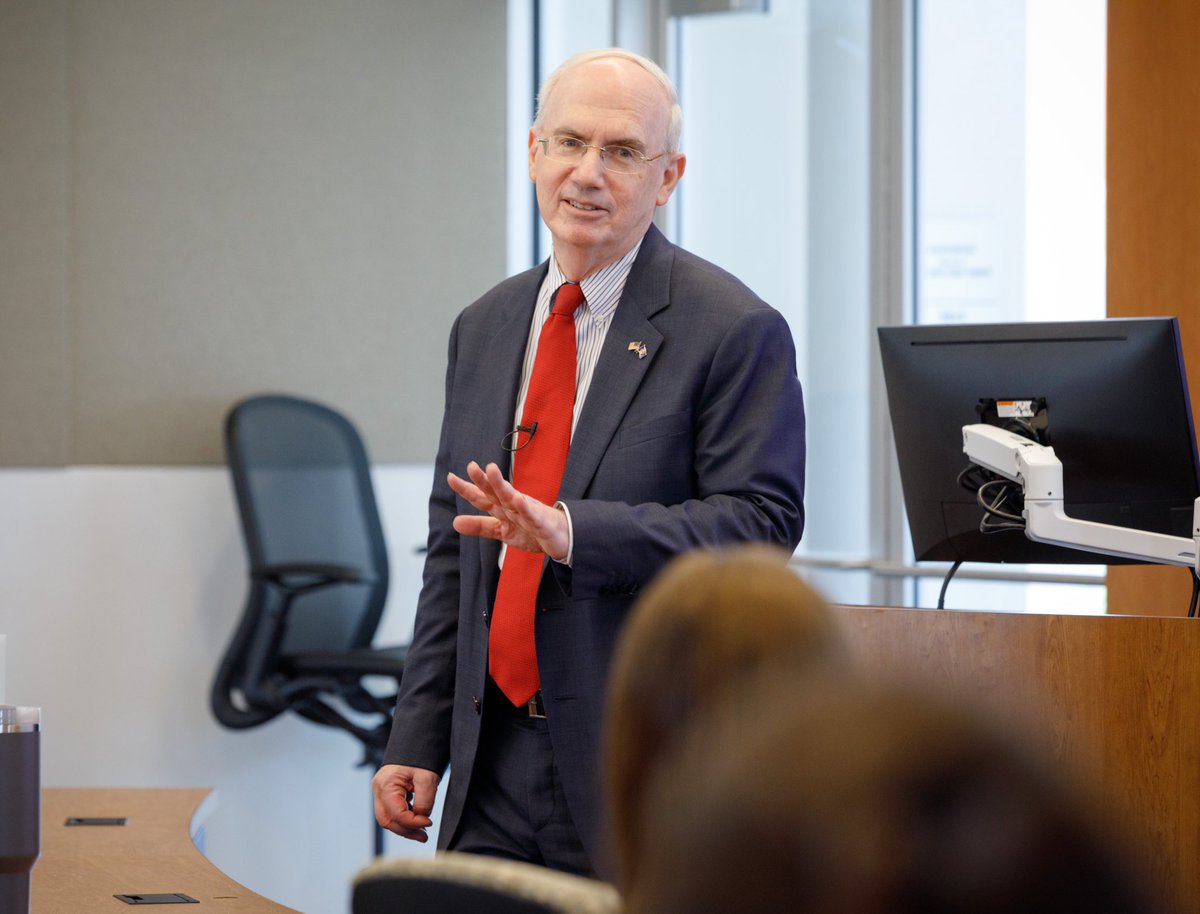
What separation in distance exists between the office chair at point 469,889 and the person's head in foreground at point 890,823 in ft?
1.52

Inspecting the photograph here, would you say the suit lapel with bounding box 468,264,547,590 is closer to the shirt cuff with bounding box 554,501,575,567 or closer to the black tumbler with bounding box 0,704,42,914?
the shirt cuff with bounding box 554,501,575,567

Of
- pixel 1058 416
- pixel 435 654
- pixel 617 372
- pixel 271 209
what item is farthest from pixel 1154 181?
pixel 271 209

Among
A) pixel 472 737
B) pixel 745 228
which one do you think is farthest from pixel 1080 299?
pixel 472 737

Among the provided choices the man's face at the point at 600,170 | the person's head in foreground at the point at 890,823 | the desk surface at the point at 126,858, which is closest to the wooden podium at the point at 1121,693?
the man's face at the point at 600,170

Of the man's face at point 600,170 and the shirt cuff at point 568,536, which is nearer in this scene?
the shirt cuff at point 568,536

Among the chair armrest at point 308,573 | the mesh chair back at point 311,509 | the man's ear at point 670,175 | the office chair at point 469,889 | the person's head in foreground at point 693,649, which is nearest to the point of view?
the person's head in foreground at point 693,649

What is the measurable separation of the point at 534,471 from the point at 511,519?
232mm

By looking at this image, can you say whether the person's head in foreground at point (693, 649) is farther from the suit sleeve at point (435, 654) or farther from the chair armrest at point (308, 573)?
the chair armrest at point (308, 573)

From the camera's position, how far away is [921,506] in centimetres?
226

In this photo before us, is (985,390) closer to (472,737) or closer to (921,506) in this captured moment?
(921,506)

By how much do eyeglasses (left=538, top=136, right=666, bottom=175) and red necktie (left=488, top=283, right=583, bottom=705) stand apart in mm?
173

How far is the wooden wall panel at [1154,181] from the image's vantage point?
128 inches

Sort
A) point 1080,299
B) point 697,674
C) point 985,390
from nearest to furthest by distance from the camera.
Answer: point 697,674 < point 985,390 < point 1080,299

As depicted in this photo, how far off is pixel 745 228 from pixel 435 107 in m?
1.17
